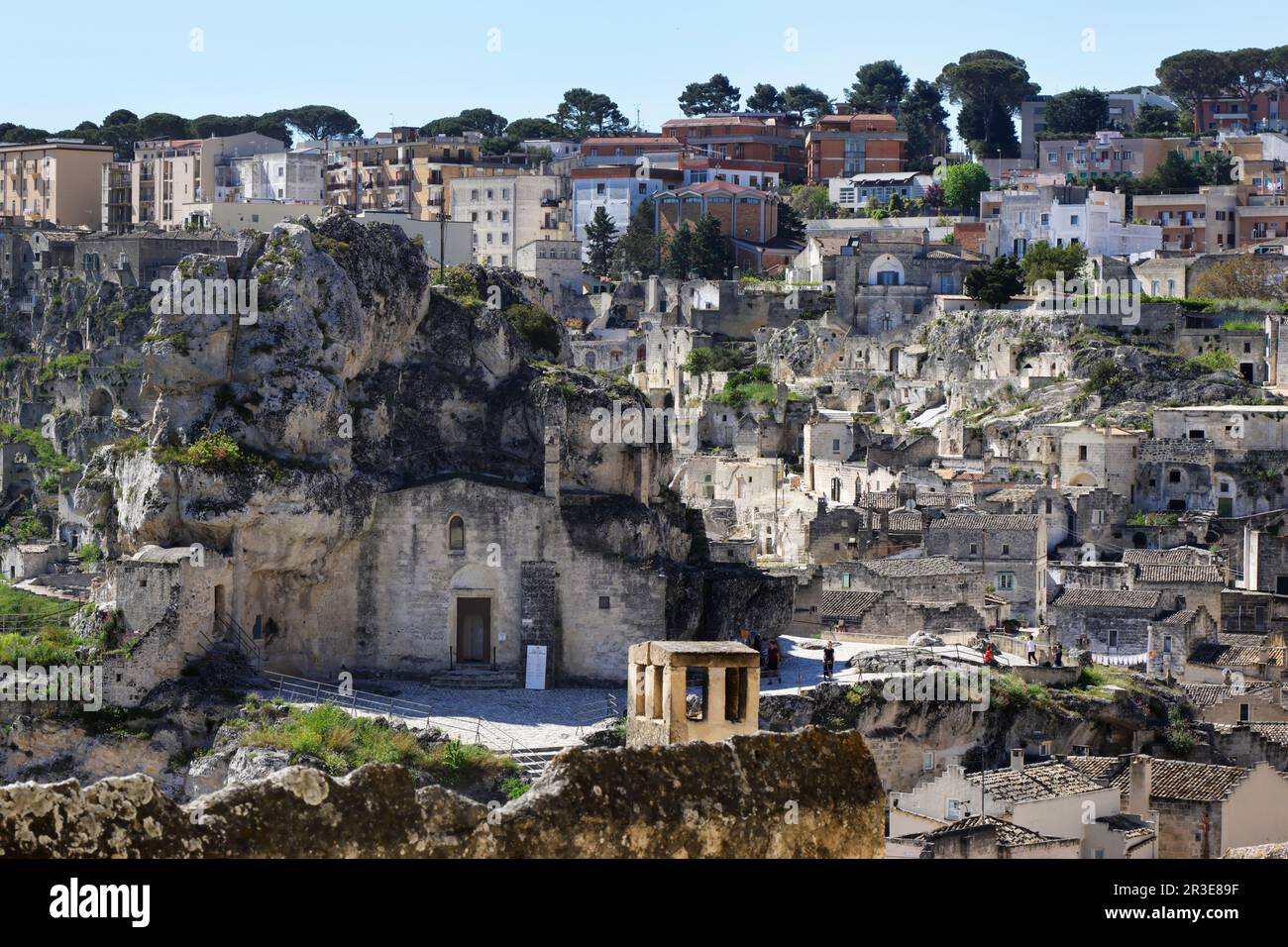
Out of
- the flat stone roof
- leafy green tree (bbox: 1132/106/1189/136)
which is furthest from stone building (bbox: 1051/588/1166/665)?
leafy green tree (bbox: 1132/106/1189/136)

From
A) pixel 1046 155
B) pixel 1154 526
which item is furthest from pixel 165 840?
pixel 1046 155

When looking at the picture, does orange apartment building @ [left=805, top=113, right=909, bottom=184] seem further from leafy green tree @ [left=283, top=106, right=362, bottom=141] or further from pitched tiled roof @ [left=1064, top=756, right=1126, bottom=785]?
pitched tiled roof @ [left=1064, top=756, right=1126, bottom=785]

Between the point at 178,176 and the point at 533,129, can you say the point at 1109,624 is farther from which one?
the point at 533,129

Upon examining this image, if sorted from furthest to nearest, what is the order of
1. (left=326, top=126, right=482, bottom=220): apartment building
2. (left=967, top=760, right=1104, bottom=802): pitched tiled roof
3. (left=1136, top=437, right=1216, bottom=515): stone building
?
(left=326, top=126, right=482, bottom=220): apartment building, (left=1136, top=437, right=1216, bottom=515): stone building, (left=967, top=760, right=1104, bottom=802): pitched tiled roof

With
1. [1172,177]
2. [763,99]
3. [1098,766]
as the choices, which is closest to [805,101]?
[763,99]

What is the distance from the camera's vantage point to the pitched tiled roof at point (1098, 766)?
120 feet

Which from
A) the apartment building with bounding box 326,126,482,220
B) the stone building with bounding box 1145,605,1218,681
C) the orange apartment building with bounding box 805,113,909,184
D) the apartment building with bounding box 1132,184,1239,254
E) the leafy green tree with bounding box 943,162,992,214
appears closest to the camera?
the stone building with bounding box 1145,605,1218,681

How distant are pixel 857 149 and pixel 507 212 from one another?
2291 centimetres

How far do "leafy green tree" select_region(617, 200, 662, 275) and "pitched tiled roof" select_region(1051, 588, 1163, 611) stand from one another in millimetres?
47637

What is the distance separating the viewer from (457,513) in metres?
40.4

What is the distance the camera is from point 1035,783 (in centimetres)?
3503

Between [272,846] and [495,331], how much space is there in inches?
1310

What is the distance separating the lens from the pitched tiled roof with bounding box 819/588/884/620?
47812mm

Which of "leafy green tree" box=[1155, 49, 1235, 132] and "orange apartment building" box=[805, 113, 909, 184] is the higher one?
"leafy green tree" box=[1155, 49, 1235, 132]
